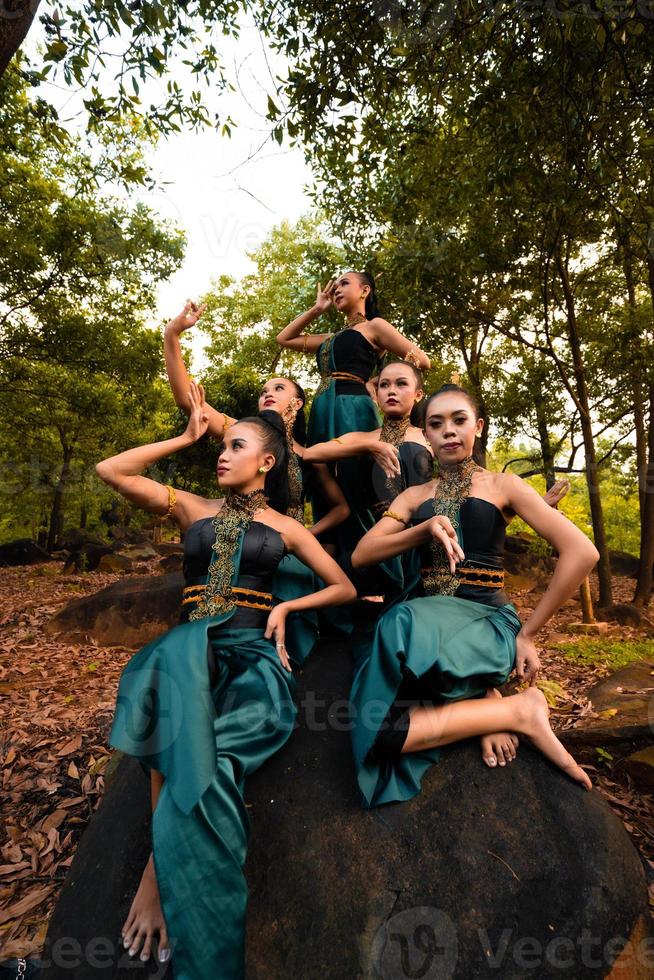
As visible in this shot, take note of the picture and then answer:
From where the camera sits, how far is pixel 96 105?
454cm

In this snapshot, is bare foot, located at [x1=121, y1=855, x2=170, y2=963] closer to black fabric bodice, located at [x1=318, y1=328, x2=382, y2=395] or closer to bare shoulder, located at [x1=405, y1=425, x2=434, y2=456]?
bare shoulder, located at [x1=405, y1=425, x2=434, y2=456]

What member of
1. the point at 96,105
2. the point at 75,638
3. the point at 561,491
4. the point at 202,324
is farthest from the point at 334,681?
the point at 202,324

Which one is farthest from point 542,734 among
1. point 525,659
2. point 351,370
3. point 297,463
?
point 351,370

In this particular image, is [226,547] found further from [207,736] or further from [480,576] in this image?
[480,576]

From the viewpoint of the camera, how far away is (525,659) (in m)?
2.67

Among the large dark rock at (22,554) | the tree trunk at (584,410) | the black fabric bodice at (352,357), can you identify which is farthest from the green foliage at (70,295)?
the tree trunk at (584,410)

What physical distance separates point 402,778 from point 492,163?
527cm

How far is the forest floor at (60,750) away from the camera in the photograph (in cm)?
310

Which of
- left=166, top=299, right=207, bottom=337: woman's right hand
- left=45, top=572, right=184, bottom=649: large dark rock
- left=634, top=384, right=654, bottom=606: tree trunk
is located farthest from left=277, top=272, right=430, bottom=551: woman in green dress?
left=634, top=384, right=654, bottom=606: tree trunk

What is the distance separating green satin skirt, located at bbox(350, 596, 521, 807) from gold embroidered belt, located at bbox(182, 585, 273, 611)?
0.64 m

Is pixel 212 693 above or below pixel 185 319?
below

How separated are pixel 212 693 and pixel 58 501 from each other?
20135 mm

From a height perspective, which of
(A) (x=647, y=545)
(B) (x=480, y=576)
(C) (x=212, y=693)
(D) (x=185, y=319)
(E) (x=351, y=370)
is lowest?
(C) (x=212, y=693)

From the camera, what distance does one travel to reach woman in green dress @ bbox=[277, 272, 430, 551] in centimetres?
450
